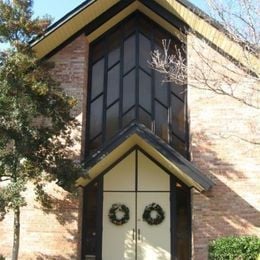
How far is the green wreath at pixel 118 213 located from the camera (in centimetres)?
1270

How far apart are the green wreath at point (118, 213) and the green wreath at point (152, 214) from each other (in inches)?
19.4

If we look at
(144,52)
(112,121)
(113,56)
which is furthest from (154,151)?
(113,56)

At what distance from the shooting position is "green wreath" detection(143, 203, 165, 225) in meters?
12.7

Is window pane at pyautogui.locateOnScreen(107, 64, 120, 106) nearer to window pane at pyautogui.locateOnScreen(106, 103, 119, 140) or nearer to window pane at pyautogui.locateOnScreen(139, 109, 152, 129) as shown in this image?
window pane at pyautogui.locateOnScreen(106, 103, 119, 140)

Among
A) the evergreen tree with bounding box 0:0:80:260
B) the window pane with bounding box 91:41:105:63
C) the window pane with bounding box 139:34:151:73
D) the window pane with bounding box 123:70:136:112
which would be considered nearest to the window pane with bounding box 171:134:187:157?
the window pane with bounding box 123:70:136:112

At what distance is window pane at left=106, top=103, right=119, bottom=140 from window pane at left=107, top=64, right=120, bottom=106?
0.65ft

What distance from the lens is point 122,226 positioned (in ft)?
41.8

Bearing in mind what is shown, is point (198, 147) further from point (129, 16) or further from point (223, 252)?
point (129, 16)

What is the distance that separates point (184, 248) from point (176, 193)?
1.41 meters

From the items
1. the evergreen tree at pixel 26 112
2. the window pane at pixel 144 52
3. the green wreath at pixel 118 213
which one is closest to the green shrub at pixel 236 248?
the green wreath at pixel 118 213

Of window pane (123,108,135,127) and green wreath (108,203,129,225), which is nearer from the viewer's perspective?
green wreath (108,203,129,225)

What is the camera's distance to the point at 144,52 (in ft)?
44.7

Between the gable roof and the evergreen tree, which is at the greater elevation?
the gable roof

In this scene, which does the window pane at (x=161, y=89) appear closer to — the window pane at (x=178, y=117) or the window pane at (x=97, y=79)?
the window pane at (x=178, y=117)
